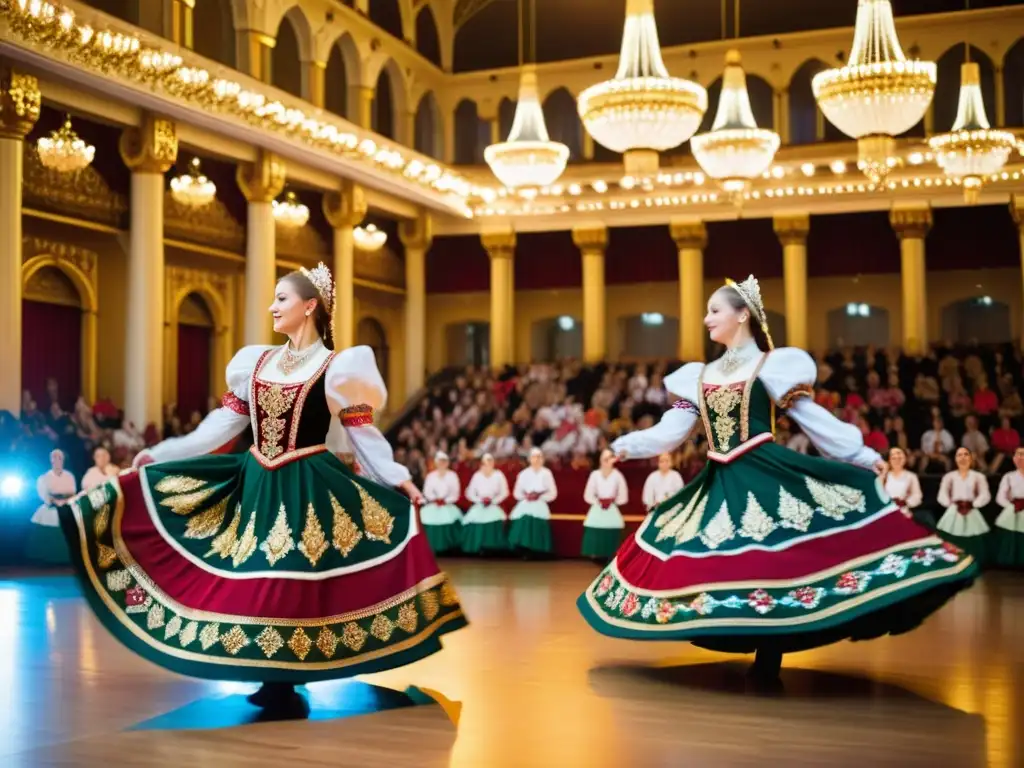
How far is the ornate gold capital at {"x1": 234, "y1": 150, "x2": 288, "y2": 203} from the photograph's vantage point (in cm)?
1717

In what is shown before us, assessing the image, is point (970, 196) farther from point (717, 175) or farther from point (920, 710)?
A: point (920, 710)

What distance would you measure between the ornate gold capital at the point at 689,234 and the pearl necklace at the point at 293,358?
18069 millimetres

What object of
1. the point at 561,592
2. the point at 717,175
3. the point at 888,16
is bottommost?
the point at 561,592

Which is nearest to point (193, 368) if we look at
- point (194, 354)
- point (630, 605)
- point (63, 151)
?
point (194, 354)

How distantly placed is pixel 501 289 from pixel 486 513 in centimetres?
1052

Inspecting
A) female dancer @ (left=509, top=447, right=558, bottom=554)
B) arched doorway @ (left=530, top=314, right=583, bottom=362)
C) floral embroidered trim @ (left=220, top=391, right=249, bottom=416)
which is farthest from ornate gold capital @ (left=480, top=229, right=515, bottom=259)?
floral embroidered trim @ (left=220, top=391, right=249, bottom=416)

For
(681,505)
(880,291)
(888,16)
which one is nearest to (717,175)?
(888,16)

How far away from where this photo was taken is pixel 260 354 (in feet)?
16.7

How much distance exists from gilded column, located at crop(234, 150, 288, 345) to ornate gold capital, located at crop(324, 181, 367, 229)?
1.87 meters

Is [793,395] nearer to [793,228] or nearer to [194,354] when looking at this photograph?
[194,354]

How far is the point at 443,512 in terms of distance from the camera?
13789 mm

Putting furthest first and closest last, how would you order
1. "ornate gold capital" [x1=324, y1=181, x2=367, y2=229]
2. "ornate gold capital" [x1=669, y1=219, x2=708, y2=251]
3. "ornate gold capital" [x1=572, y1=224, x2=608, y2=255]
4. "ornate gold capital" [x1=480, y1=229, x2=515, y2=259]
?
"ornate gold capital" [x1=480, y1=229, x2=515, y2=259] < "ornate gold capital" [x1=572, y1=224, x2=608, y2=255] < "ornate gold capital" [x1=669, y1=219, x2=708, y2=251] < "ornate gold capital" [x1=324, y1=181, x2=367, y2=229]

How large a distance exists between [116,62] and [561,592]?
7899 millimetres

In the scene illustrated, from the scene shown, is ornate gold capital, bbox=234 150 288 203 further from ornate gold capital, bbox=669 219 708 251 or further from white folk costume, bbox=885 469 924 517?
white folk costume, bbox=885 469 924 517
